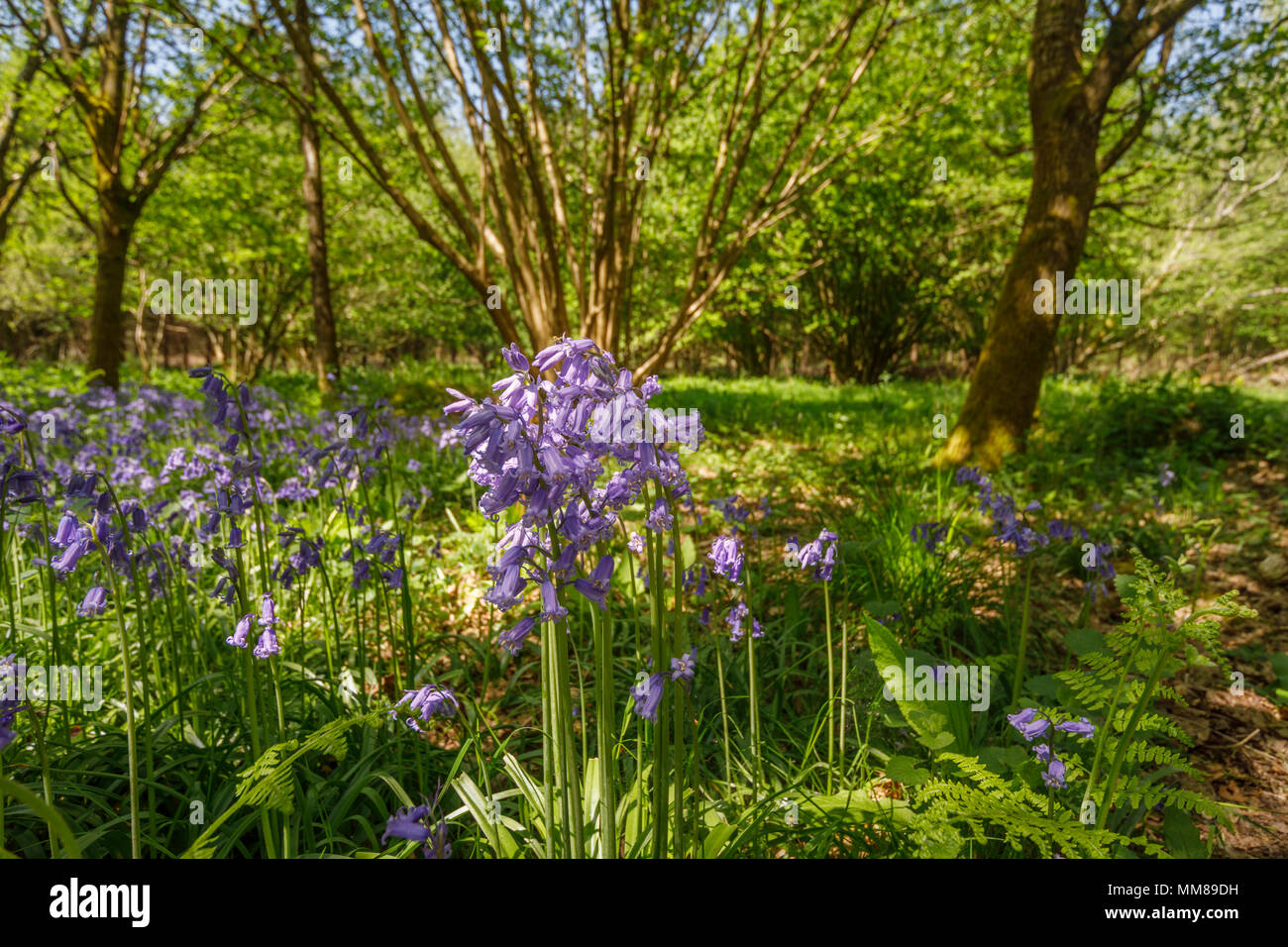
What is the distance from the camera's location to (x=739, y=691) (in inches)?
96.0

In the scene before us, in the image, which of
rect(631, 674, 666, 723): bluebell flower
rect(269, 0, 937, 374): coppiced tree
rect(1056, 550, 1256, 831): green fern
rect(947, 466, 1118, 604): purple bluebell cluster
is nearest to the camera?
rect(631, 674, 666, 723): bluebell flower

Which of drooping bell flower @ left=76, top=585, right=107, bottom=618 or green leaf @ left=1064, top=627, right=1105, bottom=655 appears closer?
drooping bell flower @ left=76, top=585, right=107, bottom=618

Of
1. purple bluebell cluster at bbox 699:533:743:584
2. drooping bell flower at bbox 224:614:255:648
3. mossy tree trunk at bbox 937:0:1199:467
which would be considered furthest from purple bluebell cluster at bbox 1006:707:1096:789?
mossy tree trunk at bbox 937:0:1199:467

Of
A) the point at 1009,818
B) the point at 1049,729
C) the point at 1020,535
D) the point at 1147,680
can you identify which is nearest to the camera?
the point at 1009,818

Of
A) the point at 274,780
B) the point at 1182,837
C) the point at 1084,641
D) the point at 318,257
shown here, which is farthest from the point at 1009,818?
the point at 318,257

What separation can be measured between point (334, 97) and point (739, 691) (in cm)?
368

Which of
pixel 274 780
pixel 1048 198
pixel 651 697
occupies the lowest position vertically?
pixel 274 780

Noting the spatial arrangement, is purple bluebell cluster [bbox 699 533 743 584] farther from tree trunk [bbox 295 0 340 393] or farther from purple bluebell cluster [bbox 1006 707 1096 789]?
tree trunk [bbox 295 0 340 393]

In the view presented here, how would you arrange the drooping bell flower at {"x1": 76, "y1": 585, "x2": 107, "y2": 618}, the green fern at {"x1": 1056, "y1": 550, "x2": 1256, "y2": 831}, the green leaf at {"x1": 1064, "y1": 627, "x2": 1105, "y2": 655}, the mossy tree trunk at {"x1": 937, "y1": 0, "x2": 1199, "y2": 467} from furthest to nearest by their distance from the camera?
the mossy tree trunk at {"x1": 937, "y1": 0, "x2": 1199, "y2": 467} → the green leaf at {"x1": 1064, "y1": 627, "x2": 1105, "y2": 655} → the drooping bell flower at {"x1": 76, "y1": 585, "x2": 107, "y2": 618} → the green fern at {"x1": 1056, "y1": 550, "x2": 1256, "y2": 831}

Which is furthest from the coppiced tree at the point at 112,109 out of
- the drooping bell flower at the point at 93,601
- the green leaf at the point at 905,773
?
the green leaf at the point at 905,773

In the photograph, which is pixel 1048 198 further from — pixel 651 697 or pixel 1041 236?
pixel 651 697

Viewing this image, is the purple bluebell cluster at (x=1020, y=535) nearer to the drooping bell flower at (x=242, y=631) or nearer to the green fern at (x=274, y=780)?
the green fern at (x=274, y=780)
